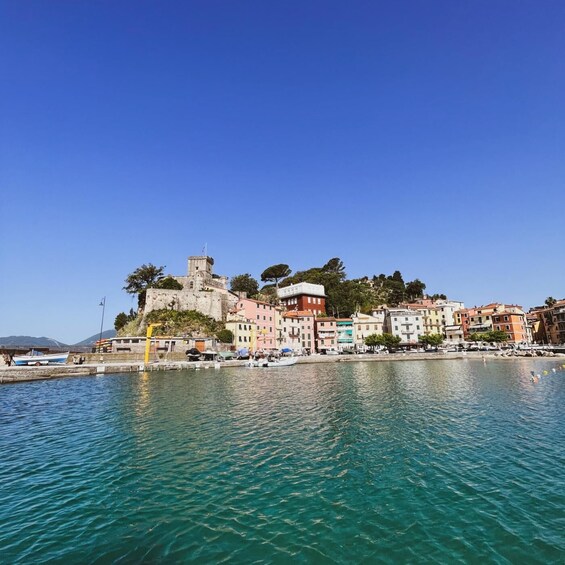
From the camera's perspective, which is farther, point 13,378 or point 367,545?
point 13,378

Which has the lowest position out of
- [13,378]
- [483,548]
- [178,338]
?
[483,548]

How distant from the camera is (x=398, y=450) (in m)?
15.5

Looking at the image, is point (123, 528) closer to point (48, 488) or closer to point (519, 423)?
point (48, 488)

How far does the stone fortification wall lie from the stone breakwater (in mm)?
21363

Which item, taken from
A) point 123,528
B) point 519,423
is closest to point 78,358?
point 123,528

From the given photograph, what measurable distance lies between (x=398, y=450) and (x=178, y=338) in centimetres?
6160

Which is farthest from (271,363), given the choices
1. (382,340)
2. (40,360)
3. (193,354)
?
(40,360)

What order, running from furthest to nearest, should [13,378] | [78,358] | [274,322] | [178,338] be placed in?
[274,322] → [178,338] → [78,358] → [13,378]

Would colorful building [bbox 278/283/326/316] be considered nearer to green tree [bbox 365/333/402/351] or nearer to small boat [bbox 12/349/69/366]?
green tree [bbox 365/333/402/351]

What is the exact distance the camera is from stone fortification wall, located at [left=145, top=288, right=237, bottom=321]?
82.3m

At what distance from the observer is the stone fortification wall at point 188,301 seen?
82312 mm

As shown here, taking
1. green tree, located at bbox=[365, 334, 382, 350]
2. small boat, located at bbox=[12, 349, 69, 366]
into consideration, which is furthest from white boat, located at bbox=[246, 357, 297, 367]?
small boat, located at bbox=[12, 349, 69, 366]

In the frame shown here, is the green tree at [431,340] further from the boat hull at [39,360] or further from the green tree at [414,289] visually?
the boat hull at [39,360]

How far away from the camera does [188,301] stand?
8469 centimetres
